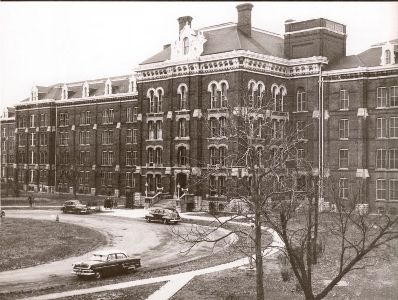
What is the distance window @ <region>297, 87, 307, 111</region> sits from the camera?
54.5 m

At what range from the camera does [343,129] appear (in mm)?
51562

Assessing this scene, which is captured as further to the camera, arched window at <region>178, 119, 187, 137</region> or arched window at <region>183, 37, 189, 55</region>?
arched window at <region>178, 119, 187, 137</region>

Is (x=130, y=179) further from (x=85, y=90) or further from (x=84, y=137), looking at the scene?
(x=85, y=90)

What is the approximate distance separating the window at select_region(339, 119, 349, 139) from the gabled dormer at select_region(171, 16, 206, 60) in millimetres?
14713

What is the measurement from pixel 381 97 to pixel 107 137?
1394 inches

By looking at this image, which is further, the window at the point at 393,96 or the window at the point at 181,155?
the window at the point at 181,155

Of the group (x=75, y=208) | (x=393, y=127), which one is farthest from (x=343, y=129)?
(x=75, y=208)

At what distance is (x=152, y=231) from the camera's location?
39719 millimetres

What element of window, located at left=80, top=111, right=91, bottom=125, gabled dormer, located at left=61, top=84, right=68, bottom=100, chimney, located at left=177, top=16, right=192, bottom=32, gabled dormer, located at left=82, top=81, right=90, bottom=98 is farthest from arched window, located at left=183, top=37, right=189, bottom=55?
gabled dormer, located at left=61, top=84, right=68, bottom=100

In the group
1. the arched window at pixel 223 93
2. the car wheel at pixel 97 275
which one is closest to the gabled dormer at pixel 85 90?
the arched window at pixel 223 93

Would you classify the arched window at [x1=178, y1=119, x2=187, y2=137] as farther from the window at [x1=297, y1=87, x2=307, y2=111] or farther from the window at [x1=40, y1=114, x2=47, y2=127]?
the window at [x1=40, y1=114, x2=47, y2=127]

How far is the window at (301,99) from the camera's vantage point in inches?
2146

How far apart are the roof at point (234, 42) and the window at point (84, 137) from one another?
62.6ft

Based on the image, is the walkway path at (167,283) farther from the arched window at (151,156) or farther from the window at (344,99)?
the arched window at (151,156)
